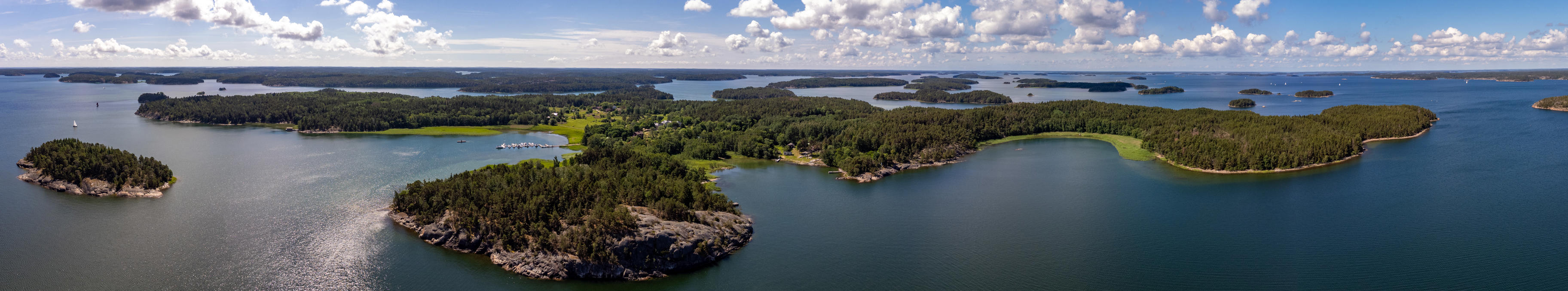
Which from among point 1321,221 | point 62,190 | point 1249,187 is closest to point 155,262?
point 62,190

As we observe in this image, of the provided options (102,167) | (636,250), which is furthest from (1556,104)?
(102,167)

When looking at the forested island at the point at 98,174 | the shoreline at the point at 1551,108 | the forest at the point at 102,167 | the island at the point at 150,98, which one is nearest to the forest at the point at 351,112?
the island at the point at 150,98

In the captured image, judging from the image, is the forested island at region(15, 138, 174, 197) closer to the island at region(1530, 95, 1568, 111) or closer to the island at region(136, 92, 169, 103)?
the island at region(136, 92, 169, 103)

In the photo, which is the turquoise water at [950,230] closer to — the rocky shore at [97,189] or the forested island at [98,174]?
the rocky shore at [97,189]

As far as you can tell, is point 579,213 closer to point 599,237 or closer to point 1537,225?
point 599,237

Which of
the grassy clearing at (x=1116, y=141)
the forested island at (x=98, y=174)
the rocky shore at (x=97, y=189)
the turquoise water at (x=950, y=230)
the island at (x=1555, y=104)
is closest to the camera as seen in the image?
the turquoise water at (x=950, y=230)

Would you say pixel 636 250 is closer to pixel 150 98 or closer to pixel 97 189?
pixel 97 189
